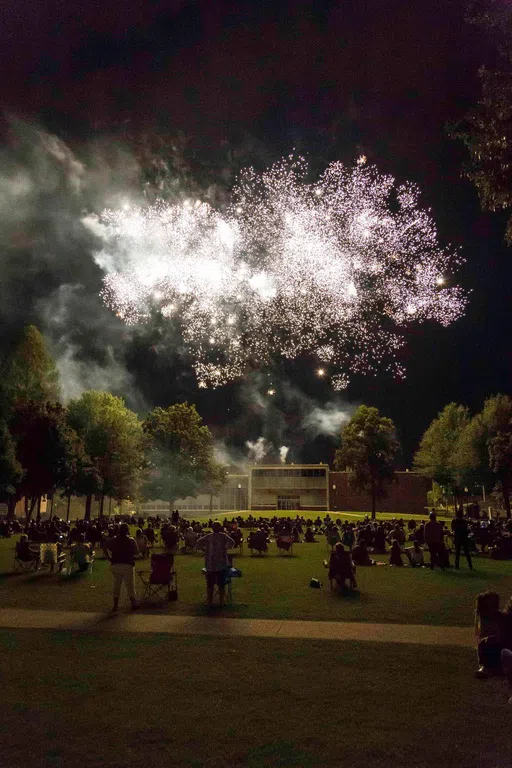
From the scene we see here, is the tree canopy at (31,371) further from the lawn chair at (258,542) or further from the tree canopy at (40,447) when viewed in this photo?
the lawn chair at (258,542)

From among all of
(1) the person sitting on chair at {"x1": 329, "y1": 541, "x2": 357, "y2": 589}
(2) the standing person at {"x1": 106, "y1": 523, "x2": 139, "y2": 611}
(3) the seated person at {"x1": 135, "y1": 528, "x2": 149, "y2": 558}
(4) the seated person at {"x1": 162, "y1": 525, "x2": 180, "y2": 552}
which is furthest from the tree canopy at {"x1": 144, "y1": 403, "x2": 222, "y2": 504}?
(2) the standing person at {"x1": 106, "y1": 523, "x2": 139, "y2": 611}

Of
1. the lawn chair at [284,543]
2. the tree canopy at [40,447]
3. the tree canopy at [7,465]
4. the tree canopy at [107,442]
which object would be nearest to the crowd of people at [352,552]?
the lawn chair at [284,543]

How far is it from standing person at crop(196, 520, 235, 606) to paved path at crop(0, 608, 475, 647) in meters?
1.31

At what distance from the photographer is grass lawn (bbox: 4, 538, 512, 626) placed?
11.9 meters

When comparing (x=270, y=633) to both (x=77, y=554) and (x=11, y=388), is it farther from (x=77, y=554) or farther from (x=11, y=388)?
(x=11, y=388)

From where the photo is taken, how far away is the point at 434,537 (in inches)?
770

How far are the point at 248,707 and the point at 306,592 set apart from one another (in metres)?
8.74

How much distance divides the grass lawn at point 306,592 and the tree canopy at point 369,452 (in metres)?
35.1

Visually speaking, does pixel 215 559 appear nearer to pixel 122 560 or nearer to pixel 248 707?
pixel 122 560

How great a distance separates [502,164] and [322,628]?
9.76 m

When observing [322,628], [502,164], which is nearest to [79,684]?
[322,628]

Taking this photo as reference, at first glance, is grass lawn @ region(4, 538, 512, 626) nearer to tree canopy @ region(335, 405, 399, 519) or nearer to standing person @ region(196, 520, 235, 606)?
standing person @ region(196, 520, 235, 606)

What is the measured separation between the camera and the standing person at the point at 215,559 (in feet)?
42.4

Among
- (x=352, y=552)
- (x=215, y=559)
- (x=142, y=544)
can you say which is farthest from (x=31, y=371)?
(x=215, y=559)
